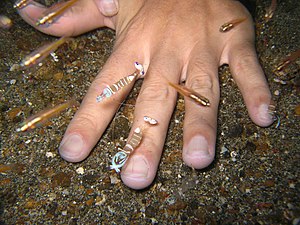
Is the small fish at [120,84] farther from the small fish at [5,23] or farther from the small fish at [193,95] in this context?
the small fish at [5,23]

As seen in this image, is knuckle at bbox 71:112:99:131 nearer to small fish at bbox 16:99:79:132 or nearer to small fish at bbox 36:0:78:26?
small fish at bbox 16:99:79:132

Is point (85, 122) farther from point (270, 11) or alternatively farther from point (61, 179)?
point (270, 11)

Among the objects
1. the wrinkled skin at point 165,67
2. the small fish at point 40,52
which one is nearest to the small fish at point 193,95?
the wrinkled skin at point 165,67

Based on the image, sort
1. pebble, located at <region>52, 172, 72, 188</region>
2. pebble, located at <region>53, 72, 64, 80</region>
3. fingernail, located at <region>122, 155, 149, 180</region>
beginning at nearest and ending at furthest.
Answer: fingernail, located at <region>122, 155, 149, 180</region> → pebble, located at <region>52, 172, 72, 188</region> → pebble, located at <region>53, 72, 64, 80</region>

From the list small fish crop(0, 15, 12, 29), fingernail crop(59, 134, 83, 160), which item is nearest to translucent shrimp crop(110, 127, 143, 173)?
fingernail crop(59, 134, 83, 160)

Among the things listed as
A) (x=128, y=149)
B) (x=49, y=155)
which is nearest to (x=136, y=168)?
(x=128, y=149)
